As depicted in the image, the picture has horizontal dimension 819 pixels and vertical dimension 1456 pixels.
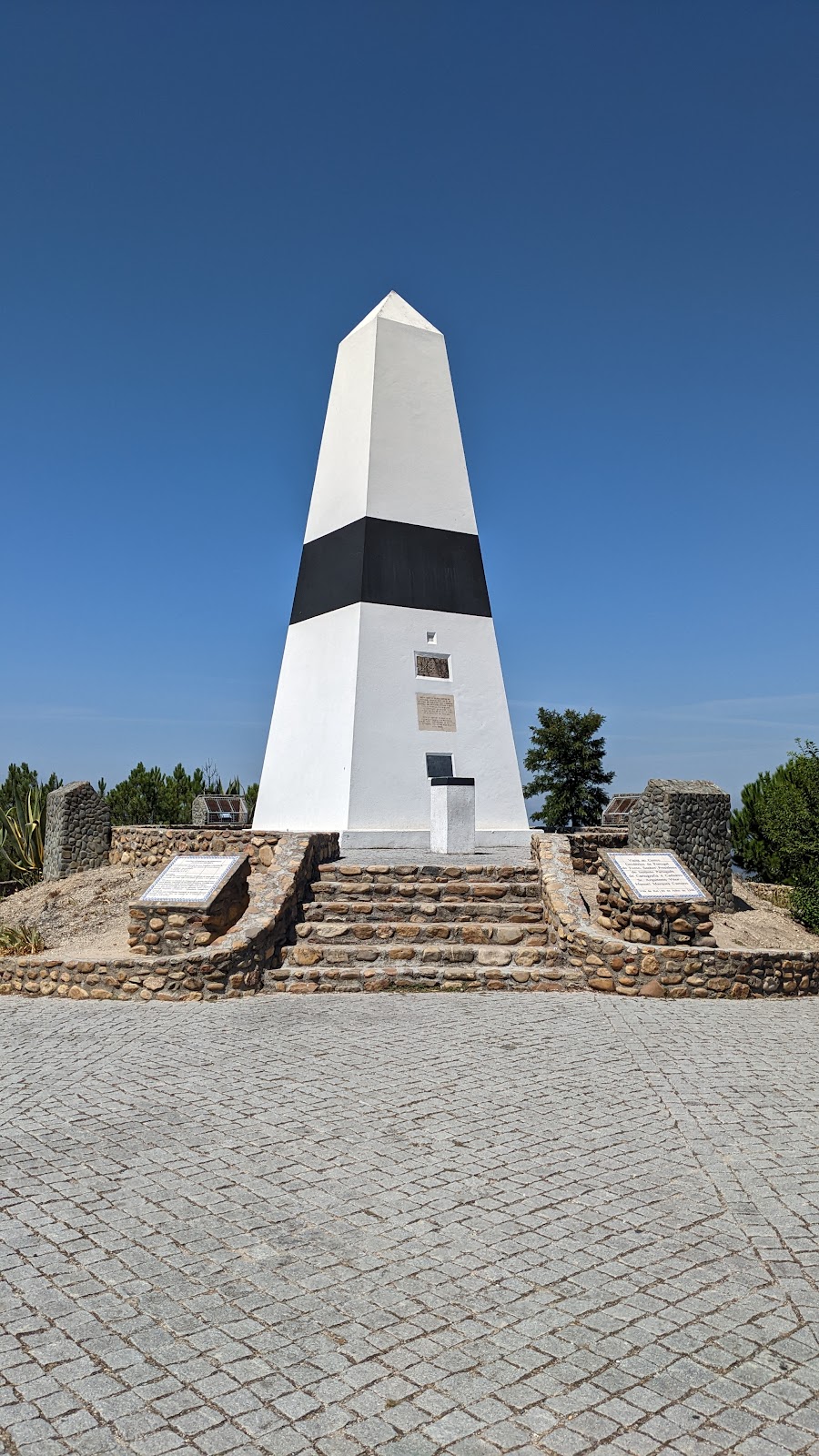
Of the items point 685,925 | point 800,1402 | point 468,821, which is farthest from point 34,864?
point 800,1402

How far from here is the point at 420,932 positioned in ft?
33.6

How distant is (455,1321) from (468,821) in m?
10.9

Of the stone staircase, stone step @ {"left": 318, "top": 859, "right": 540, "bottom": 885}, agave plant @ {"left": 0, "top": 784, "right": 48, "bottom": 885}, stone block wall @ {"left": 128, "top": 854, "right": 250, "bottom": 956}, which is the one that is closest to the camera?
the stone staircase

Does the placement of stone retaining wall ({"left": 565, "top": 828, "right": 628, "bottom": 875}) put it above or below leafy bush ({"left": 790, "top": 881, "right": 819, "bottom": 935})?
above

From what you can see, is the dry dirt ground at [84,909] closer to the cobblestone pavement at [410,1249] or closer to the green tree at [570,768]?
the cobblestone pavement at [410,1249]

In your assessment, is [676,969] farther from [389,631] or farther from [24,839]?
[24,839]

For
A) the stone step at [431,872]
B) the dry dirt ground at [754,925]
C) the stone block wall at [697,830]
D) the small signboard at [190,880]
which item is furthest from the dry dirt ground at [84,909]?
the stone block wall at [697,830]

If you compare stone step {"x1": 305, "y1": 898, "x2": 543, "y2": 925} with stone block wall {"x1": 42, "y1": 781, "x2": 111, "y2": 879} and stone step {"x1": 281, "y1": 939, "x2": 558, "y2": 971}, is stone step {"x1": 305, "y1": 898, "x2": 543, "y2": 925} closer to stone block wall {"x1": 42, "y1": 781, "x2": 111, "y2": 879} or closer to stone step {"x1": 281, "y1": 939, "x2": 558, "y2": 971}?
stone step {"x1": 281, "y1": 939, "x2": 558, "y2": 971}

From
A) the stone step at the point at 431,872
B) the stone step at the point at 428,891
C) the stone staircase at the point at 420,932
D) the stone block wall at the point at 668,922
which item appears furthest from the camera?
the stone step at the point at 431,872

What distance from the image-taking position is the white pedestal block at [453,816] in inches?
553

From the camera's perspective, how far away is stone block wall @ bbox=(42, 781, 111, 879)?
1738cm

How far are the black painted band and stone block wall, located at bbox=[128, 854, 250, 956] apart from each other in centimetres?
711

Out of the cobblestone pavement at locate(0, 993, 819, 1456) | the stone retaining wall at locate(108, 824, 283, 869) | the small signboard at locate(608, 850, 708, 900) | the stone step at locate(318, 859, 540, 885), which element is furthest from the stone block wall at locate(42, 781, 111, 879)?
the cobblestone pavement at locate(0, 993, 819, 1456)

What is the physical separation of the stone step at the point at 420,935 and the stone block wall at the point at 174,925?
97cm
